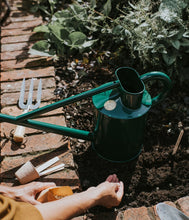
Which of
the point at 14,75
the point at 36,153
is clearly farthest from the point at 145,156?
the point at 14,75

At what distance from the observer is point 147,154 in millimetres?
1960

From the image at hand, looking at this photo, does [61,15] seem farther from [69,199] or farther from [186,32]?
[69,199]

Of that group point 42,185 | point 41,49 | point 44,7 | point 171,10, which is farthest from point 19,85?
point 171,10

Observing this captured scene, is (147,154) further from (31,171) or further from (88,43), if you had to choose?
(88,43)

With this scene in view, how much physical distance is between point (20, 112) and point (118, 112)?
88 cm

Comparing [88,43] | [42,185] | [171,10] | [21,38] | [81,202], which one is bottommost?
[42,185]

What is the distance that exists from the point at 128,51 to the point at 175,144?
931 mm

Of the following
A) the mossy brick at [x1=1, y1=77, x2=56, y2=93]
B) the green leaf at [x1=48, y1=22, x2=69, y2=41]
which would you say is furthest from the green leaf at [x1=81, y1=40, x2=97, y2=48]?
the mossy brick at [x1=1, y1=77, x2=56, y2=93]

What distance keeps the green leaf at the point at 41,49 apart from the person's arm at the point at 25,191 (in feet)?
4.10

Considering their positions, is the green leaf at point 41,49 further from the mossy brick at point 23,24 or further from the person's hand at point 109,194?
the person's hand at point 109,194

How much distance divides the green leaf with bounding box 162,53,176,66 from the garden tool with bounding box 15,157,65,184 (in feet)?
3.75

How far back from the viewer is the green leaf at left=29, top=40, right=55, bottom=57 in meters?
2.46

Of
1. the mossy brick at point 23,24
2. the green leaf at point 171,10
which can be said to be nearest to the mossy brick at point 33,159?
the green leaf at point 171,10

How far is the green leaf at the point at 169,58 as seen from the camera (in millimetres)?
2166
